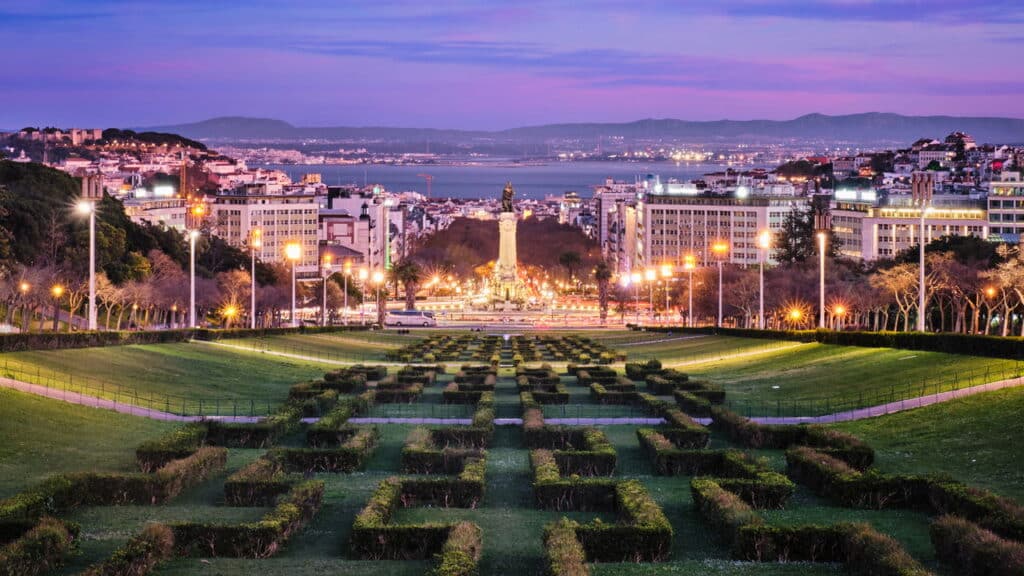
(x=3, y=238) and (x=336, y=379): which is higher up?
(x=3, y=238)

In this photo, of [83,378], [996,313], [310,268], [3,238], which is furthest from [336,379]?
[310,268]

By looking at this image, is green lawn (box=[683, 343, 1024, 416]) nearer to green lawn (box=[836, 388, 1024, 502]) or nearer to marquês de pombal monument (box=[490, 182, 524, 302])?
green lawn (box=[836, 388, 1024, 502])

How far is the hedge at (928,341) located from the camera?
3972cm

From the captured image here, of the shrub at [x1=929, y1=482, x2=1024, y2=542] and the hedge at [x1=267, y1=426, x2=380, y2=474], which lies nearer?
the shrub at [x1=929, y1=482, x2=1024, y2=542]

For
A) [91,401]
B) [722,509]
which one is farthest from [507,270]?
[722,509]

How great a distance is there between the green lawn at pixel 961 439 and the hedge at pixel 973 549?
14.3 ft

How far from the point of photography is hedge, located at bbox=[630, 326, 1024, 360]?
130ft

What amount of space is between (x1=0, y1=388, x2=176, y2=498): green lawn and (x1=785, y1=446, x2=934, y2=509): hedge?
1291 centimetres

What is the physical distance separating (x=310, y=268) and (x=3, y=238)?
436 ft

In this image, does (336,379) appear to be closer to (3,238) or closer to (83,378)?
(83,378)

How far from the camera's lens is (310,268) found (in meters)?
196

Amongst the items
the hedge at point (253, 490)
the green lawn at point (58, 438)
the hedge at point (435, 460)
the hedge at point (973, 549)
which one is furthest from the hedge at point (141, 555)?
the hedge at point (973, 549)

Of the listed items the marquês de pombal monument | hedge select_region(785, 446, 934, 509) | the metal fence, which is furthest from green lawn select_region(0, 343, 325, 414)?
the marquês de pombal monument

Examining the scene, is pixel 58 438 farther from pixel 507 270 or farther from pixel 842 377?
pixel 507 270
